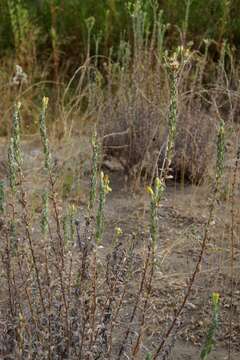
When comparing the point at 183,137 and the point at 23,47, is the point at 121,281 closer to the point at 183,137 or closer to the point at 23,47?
the point at 183,137

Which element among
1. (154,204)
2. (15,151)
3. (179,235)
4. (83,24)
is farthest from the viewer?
Result: (83,24)

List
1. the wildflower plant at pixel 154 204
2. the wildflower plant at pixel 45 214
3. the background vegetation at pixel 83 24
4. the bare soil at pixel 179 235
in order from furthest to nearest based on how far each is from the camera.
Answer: the background vegetation at pixel 83 24, the bare soil at pixel 179 235, the wildflower plant at pixel 45 214, the wildflower plant at pixel 154 204

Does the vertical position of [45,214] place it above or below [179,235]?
above

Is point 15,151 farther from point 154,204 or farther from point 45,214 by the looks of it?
point 154,204

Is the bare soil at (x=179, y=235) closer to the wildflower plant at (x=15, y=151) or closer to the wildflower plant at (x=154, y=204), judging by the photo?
the wildflower plant at (x=154, y=204)

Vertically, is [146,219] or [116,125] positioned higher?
[116,125]

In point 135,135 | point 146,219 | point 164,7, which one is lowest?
point 146,219

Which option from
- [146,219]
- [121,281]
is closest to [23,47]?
[146,219]

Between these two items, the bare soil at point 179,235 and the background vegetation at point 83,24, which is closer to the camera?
the bare soil at point 179,235

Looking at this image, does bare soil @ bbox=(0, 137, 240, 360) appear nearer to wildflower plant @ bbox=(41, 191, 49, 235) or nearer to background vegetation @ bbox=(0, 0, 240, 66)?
wildflower plant @ bbox=(41, 191, 49, 235)

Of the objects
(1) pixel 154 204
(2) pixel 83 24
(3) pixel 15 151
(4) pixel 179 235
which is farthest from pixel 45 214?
(2) pixel 83 24

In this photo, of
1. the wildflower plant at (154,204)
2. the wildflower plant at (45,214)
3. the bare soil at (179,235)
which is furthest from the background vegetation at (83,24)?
the wildflower plant at (154,204)

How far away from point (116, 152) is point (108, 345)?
102 inches

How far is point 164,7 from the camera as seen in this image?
20.8 ft
